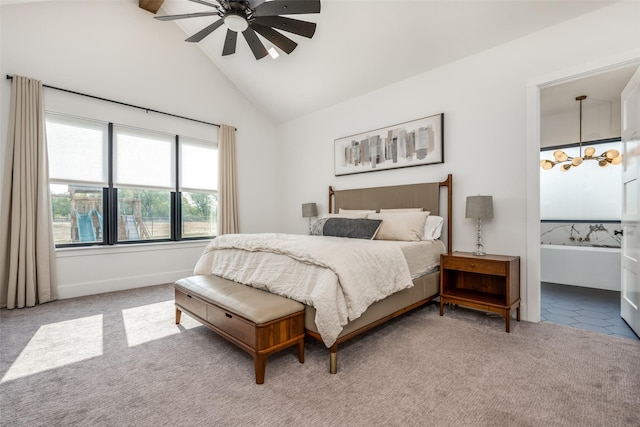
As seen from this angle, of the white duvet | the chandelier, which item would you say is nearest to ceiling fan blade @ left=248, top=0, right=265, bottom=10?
the white duvet

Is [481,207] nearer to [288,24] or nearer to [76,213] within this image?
[288,24]

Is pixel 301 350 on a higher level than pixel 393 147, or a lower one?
lower

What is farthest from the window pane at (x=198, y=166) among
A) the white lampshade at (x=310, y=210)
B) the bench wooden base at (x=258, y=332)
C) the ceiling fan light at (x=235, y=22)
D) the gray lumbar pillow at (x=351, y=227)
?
the bench wooden base at (x=258, y=332)

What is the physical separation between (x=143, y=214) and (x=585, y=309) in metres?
5.63

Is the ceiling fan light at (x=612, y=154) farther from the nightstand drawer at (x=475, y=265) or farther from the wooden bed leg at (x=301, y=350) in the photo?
the wooden bed leg at (x=301, y=350)

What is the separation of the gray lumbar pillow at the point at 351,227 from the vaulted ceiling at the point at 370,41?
6.57ft

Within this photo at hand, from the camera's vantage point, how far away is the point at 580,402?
1594mm

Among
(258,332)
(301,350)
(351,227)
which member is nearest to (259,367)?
(258,332)

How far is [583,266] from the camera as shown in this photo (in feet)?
13.4

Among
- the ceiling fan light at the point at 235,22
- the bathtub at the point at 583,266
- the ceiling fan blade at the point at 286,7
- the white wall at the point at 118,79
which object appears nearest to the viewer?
the ceiling fan blade at the point at 286,7

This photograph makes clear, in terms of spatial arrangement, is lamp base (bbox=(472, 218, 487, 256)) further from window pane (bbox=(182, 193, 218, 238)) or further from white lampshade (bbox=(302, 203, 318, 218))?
window pane (bbox=(182, 193, 218, 238))

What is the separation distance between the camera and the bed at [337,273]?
76.7 inches

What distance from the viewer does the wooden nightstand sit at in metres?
2.64

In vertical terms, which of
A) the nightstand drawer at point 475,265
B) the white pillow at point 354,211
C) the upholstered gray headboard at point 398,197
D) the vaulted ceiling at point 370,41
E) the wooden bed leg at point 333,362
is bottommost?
the wooden bed leg at point 333,362
